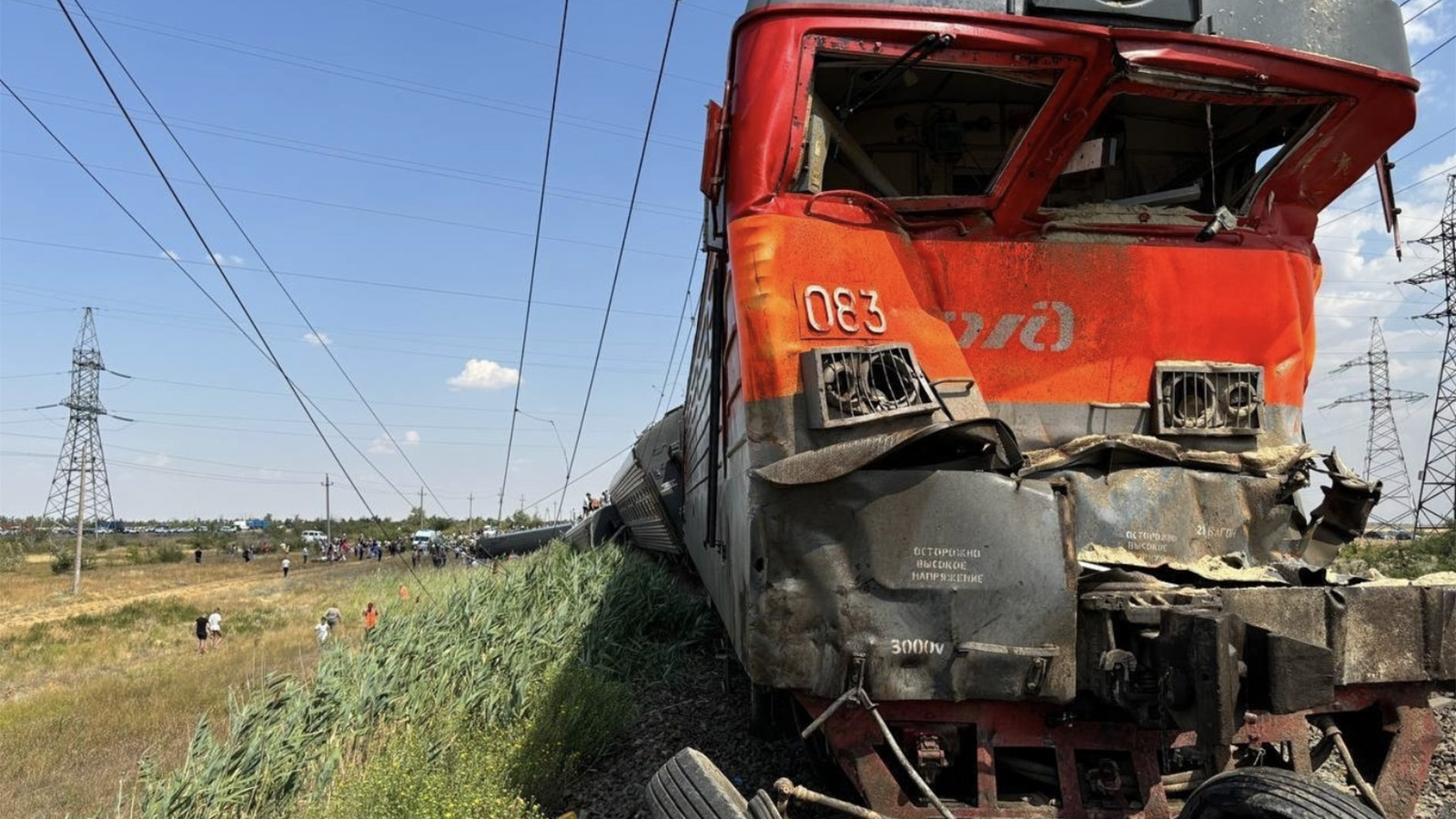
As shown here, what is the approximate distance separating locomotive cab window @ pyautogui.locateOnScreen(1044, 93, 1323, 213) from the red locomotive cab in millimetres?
24

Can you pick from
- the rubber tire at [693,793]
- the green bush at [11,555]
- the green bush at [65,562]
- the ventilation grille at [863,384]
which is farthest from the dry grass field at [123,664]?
the green bush at [11,555]

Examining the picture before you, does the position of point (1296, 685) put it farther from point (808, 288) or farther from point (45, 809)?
point (45, 809)

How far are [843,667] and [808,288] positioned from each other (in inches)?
61.3

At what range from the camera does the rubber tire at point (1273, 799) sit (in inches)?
96.2

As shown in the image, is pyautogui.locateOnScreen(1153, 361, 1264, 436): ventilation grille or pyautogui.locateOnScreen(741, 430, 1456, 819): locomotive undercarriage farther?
pyautogui.locateOnScreen(1153, 361, 1264, 436): ventilation grille

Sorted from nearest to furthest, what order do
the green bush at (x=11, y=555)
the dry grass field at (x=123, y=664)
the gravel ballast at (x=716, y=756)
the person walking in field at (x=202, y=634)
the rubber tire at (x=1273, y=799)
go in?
the rubber tire at (x=1273, y=799)
the gravel ballast at (x=716, y=756)
the dry grass field at (x=123, y=664)
the person walking in field at (x=202, y=634)
the green bush at (x=11, y=555)

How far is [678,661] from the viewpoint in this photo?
8664mm

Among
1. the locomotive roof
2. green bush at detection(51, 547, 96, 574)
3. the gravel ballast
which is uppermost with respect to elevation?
the locomotive roof

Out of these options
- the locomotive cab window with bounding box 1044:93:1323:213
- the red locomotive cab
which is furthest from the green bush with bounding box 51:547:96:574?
the locomotive cab window with bounding box 1044:93:1323:213

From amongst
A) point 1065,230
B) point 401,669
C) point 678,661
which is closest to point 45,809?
point 401,669

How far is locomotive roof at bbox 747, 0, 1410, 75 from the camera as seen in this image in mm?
3775

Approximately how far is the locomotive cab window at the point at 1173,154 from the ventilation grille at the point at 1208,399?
87 centimetres

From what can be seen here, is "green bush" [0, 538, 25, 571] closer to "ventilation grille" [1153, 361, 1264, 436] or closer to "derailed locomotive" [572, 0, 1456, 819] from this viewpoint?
"derailed locomotive" [572, 0, 1456, 819]

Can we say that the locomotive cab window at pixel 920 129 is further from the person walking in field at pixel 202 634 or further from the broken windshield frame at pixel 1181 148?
the person walking in field at pixel 202 634
